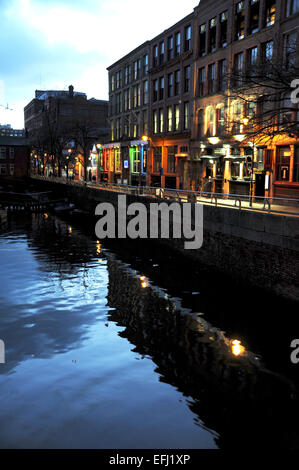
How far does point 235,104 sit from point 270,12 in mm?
7158

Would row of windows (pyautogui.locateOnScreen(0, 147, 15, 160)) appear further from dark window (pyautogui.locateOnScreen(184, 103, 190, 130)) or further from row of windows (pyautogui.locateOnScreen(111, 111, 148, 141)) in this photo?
dark window (pyautogui.locateOnScreen(184, 103, 190, 130))

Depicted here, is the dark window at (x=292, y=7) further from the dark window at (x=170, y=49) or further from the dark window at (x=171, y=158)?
the dark window at (x=170, y=49)

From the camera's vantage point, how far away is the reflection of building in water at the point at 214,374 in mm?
9609

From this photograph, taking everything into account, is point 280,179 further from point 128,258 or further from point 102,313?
point 102,313

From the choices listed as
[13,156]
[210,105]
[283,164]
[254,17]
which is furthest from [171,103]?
[13,156]

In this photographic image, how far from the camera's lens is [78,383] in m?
11.4

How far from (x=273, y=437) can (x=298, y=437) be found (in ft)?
1.74

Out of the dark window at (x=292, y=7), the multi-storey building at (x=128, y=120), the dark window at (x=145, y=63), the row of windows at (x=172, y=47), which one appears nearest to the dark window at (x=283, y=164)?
the dark window at (x=292, y=7)

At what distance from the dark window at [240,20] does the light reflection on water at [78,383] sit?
83.6ft

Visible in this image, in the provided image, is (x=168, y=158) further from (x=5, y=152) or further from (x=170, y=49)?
(x=5, y=152)

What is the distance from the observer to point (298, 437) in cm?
929

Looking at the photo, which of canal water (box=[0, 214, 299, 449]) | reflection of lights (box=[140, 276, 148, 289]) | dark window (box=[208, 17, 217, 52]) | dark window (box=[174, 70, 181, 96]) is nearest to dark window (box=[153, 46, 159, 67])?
dark window (box=[174, 70, 181, 96])

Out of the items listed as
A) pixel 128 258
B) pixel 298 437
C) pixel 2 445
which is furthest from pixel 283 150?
pixel 2 445

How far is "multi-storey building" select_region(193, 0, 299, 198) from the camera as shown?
29312 mm
